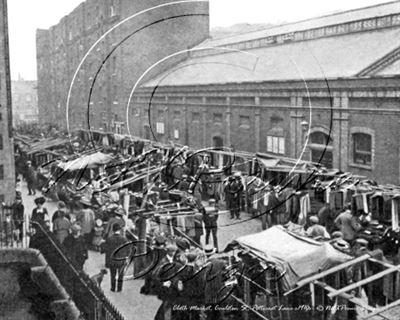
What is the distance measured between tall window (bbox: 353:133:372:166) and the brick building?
1304 cm

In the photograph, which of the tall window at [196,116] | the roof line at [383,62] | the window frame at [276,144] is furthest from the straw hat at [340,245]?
the tall window at [196,116]

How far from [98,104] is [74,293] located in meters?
30.2

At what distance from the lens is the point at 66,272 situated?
1080 cm

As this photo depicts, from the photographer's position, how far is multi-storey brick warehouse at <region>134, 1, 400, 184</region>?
18.7 meters

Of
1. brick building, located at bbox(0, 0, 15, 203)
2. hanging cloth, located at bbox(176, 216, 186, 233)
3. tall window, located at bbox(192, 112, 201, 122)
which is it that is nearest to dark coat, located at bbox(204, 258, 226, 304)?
hanging cloth, located at bbox(176, 216, 186, 233)

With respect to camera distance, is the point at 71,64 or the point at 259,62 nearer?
the point at 259,62

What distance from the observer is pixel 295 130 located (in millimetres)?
22969

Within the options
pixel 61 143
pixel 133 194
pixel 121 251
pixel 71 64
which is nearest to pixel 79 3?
pixel 71 64

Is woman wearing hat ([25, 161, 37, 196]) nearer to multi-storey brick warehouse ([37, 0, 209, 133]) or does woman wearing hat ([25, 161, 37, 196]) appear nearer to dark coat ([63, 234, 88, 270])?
dark coat ([63, 234, 88, 270])

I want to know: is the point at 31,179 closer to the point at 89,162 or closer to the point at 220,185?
the point at 89,162

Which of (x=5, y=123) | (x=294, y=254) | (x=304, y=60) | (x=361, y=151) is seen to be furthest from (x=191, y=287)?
(x=304, y=60)

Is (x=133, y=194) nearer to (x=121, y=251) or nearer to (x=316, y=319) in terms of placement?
(x=121, y=251)

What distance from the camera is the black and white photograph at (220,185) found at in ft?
31.0

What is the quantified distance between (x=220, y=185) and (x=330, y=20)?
424 inches
